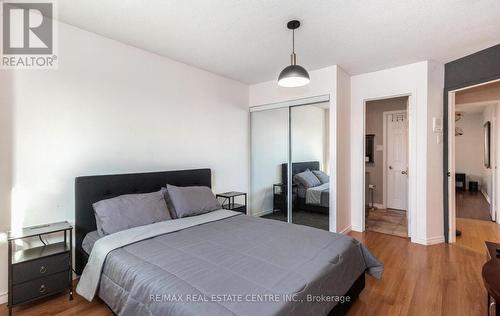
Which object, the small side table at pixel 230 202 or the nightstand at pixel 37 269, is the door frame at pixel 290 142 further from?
the nightstand at pixel 37 269

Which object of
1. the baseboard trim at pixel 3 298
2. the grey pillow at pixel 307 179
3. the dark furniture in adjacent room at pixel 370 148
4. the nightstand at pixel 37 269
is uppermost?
the dark furniture in adjacent room at pixel 370 148

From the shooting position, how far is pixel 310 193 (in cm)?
404

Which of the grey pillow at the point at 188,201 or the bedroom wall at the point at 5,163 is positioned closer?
the bedroom wall at the point at 5,163

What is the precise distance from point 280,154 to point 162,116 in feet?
6.60

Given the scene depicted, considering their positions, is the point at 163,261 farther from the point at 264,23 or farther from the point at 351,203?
the point at 351,203

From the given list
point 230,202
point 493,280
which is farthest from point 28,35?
point 493,280

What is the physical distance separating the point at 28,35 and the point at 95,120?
2.92ft

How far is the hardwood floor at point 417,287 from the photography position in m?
2.00

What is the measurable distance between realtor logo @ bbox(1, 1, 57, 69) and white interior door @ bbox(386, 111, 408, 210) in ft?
18.6

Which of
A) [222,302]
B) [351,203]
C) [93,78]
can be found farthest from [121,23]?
[351,203]

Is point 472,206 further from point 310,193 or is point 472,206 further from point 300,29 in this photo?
point 300,29

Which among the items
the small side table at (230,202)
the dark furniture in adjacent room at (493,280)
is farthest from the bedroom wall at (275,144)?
the dark furniture in adjacent room at (493,280)

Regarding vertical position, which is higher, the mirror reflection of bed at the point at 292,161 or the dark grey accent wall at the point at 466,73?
the dark grey accent wall at the point at 466,73

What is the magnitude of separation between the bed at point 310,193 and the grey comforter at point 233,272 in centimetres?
162
